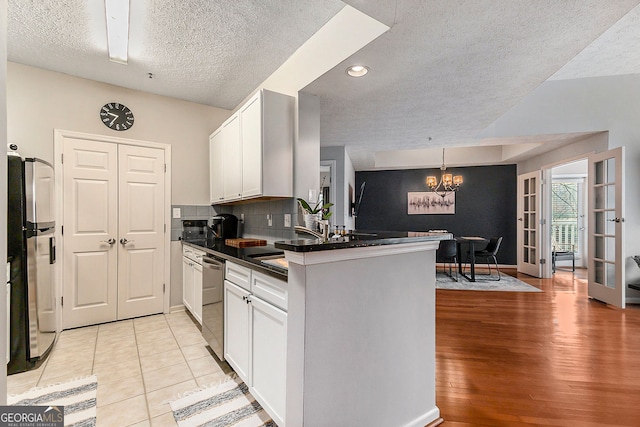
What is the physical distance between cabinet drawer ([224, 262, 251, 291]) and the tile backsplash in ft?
2.62

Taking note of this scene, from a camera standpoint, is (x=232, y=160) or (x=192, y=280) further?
(x=192, y=280)

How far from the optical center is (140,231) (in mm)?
3395

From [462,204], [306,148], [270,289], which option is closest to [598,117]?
[462,204]

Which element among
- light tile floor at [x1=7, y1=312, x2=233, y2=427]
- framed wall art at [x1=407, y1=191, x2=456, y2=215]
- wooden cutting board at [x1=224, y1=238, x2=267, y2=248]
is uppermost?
framed wall art at [x1=407, y1=191, x2=456, y2=215]

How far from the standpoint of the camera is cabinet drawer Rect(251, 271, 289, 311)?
1.43 m

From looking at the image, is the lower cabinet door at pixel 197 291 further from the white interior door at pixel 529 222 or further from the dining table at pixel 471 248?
the white interior door at pixel 529 222

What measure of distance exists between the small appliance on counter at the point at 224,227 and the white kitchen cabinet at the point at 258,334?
155 cm

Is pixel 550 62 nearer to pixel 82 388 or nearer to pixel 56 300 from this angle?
pixel 82 388

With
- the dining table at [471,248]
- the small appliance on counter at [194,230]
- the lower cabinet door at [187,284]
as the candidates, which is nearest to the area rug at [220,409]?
the lower cabinet door at [187,284]

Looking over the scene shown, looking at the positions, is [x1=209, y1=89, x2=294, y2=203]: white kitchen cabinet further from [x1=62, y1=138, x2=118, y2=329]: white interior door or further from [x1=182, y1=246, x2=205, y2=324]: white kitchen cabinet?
[x1=62, y1=138, x2=118, y2=329]: white interior door

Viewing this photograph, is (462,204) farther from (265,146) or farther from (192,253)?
(192,253)

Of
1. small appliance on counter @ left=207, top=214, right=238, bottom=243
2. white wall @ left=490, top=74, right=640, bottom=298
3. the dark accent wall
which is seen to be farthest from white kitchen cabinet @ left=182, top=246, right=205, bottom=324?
the dark accent wall

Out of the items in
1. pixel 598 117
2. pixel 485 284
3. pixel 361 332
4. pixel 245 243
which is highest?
pixel 598 117

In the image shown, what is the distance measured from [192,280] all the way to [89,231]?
3.95 feet
